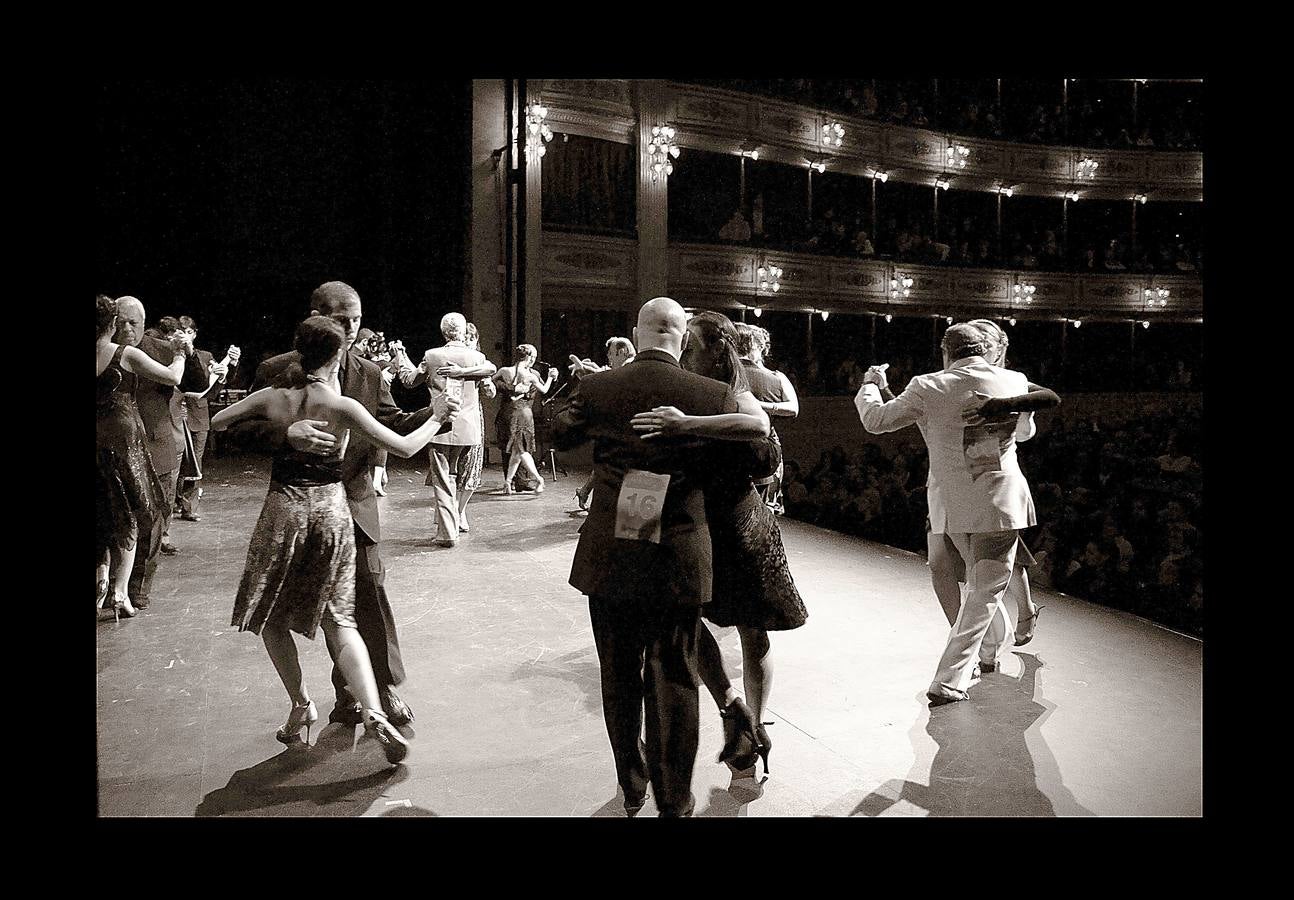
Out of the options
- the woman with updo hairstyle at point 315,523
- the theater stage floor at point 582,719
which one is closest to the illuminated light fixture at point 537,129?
the theater stage floor at point 582,719

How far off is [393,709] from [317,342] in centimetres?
129

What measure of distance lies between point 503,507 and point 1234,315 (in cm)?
634

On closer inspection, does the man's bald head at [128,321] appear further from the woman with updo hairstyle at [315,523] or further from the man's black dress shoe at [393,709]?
the man's black dress shoe at [393,709]

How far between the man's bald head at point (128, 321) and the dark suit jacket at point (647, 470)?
278 cm

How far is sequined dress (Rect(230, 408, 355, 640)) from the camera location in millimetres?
2732

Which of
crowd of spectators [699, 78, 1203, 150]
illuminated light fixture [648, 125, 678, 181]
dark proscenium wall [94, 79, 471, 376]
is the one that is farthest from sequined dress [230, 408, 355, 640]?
crowd of spectators [699, 78, 1203, 150]

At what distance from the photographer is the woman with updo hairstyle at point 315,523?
8.81ft

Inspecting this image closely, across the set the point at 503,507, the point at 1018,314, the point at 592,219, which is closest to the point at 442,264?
the point at 592,219

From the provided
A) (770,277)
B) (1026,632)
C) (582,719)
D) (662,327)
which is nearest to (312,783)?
(582,719)

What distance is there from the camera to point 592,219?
1353 cm

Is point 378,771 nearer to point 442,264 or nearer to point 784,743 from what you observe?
point 784,743

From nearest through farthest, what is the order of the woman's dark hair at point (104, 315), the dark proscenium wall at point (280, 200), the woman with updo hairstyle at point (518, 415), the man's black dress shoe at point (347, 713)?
1. the man's black dress shoe at point (347, 713)
2. the woman's dark hair at point (104, 315)
3. the woman with updo hairstyle at point (518, 415)
4. the dark proscenium wall at point (280, 200)

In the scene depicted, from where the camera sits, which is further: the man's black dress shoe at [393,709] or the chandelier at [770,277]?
the chandelier at [770,277]

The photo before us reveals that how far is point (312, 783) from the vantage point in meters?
2.84
